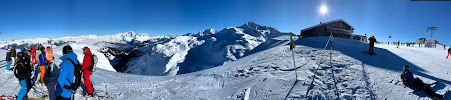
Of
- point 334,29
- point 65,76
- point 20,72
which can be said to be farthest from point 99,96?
point 334,29

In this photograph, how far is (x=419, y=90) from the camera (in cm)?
589

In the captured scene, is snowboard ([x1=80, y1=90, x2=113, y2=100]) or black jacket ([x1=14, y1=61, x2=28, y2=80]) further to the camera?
snowboard ([x1=80, y1=90, x2=113, y2=100])

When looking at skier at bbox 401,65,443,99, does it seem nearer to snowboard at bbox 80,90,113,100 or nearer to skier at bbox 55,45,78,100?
skier at bbox 55,45,78,100

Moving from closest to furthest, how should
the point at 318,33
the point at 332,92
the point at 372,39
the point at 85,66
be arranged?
the point at 85,66 → the point at 332,92 → the point at 372,39 → the point at 318,33

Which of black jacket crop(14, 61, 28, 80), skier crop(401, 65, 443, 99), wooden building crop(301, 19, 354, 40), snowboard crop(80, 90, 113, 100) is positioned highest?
wooden building crop(301, 19, 354, 40)

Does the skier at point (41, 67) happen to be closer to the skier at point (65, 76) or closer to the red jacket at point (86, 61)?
the red jacket at point (86, 61)

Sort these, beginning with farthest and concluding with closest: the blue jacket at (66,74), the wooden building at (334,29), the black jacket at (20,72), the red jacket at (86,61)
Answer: the wooden building at (334,29) → the red jacket at (86,61) → the black jacket at (20,72) → the blue jacket at (66,74)

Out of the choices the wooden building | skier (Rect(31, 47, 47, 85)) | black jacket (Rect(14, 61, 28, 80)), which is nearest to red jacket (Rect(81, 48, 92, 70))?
black jacket (Rect(14, 61, 28, 80))

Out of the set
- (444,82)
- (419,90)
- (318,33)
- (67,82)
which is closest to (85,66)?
(67,82)

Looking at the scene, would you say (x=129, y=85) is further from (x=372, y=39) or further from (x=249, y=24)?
(x=249, y=24)

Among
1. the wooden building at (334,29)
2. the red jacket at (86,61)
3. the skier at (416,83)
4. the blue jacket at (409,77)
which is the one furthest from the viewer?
the wooden building at (334,29)

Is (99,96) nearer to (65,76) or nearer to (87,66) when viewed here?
(87,66)

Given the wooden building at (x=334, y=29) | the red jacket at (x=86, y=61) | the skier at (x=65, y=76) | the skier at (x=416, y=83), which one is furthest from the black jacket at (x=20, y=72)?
the wooden building at (x=334, y=29)

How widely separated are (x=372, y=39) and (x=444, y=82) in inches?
300
